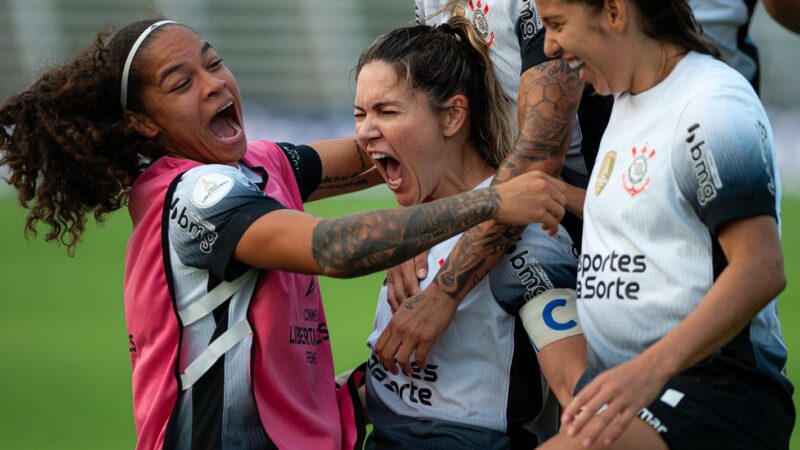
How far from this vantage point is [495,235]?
399cm

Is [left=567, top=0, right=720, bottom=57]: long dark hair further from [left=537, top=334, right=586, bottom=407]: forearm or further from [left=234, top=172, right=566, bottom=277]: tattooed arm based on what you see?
[left=537, top=334, right=586, bottom=407]: forearm

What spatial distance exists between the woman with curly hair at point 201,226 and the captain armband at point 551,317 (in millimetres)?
372

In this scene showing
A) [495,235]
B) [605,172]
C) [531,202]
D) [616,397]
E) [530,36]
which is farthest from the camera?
[530,36]

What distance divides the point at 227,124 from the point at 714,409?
197 centimetres

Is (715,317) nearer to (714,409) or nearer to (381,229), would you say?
(714,409)

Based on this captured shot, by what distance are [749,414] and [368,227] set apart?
121 centimetres

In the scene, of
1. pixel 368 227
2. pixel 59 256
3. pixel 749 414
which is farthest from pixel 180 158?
pixel 59 256

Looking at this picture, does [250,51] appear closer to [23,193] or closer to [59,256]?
[59,256]

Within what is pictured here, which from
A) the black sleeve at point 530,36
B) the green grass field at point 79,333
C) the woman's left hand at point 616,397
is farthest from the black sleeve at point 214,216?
the green grass field at point 79,333

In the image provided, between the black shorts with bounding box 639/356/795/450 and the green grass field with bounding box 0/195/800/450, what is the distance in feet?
13.0

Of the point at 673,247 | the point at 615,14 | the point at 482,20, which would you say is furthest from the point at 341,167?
the point at 673,247

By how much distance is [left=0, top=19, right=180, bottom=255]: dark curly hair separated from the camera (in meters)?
4.09

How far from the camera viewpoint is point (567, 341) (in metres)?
3.78

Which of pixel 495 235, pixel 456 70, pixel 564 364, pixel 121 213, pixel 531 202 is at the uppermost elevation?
pixel 456 70
